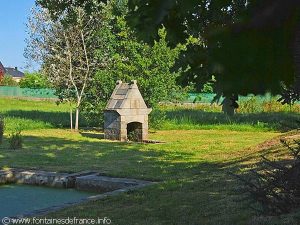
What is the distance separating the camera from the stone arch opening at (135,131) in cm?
1878

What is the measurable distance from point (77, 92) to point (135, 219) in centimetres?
1787

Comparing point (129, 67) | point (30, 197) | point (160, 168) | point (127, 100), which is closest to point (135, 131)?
point (127, 100)

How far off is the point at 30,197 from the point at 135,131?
409 inches

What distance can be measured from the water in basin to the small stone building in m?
8.57

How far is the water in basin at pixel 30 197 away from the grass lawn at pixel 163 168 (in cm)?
113

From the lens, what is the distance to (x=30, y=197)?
879 centimetres

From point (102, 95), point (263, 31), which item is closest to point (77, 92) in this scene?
point (102, 95)

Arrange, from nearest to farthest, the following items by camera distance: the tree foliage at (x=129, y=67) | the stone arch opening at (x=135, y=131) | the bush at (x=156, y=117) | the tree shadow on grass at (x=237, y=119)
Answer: the stone arch opening at (x=135, y=131)
the tree foliage at (x=129, y=67)
the bush at (x=156, y=117)
the tree shadow on grass at (x=237, y=119)

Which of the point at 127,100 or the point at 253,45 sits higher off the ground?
the point at 127,100

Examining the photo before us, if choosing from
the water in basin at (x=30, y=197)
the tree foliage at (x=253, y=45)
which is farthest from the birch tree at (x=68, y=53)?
the tree foliage at (x=253, y=45)

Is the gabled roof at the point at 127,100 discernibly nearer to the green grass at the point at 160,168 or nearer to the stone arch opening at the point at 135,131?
the stone arch opening at the point at 135,131

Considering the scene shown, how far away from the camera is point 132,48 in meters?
22.2

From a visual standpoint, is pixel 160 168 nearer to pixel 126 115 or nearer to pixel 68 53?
pixel 126 115

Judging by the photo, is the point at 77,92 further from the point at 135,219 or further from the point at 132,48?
the point at 135,219
